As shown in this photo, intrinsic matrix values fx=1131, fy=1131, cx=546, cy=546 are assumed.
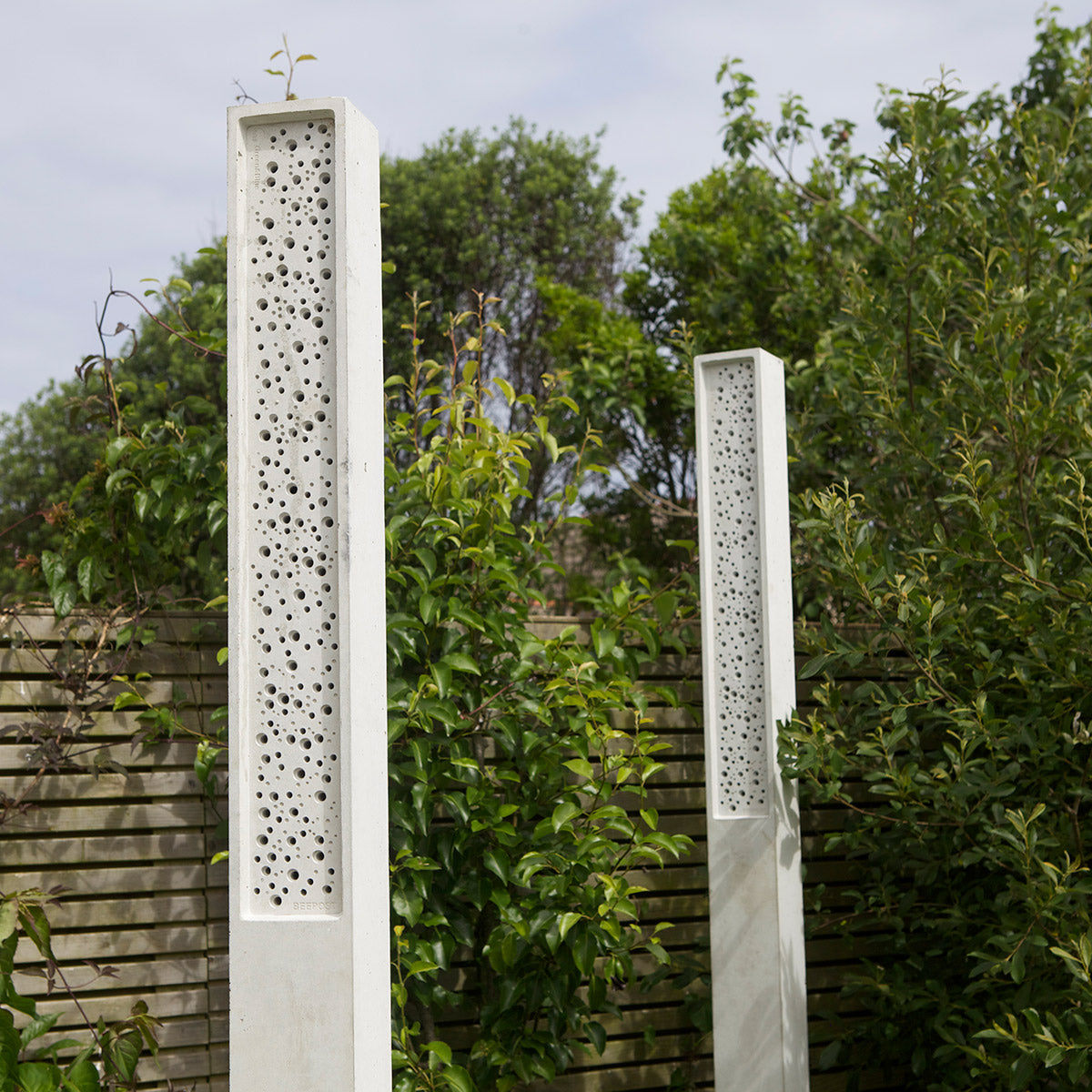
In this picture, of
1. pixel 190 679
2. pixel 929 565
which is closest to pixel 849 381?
pixel 929 565

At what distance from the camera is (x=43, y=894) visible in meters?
2.60

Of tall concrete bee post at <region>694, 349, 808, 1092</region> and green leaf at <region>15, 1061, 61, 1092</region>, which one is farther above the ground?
tall concrete bee post at <region>694, 349, 808, 1092</region>

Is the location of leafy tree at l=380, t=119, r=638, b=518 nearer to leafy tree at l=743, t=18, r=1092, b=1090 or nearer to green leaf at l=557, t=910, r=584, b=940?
leafy tree at l=743, t=18, r=1092, b=1090

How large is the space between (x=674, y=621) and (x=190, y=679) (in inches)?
58.3

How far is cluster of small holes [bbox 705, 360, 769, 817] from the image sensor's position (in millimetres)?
3006

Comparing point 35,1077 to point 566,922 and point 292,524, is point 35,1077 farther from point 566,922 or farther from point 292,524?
point 292,524

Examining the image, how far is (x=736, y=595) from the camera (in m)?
3.09

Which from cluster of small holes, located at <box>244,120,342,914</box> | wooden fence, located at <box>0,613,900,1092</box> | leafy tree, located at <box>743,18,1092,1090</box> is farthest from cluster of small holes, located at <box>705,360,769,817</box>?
cluster of small holes, located at <box>244,120,342,914</box>

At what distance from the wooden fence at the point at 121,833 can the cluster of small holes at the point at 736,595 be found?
1337 millimetres

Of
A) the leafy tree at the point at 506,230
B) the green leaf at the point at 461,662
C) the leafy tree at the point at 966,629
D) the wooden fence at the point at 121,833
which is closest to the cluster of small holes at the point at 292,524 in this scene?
the green leaf at the point at 461,662

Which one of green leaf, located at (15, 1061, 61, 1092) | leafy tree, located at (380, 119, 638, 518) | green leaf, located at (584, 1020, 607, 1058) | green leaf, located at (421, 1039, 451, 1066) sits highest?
leafy tree, located at (380, 119, 638, 518)

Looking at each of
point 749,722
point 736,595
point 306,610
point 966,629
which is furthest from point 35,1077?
point 966,629

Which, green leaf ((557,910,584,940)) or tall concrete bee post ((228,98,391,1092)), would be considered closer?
tall concrete bee post ((228,98,391,1092))

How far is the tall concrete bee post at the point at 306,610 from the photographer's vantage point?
1693 mm
